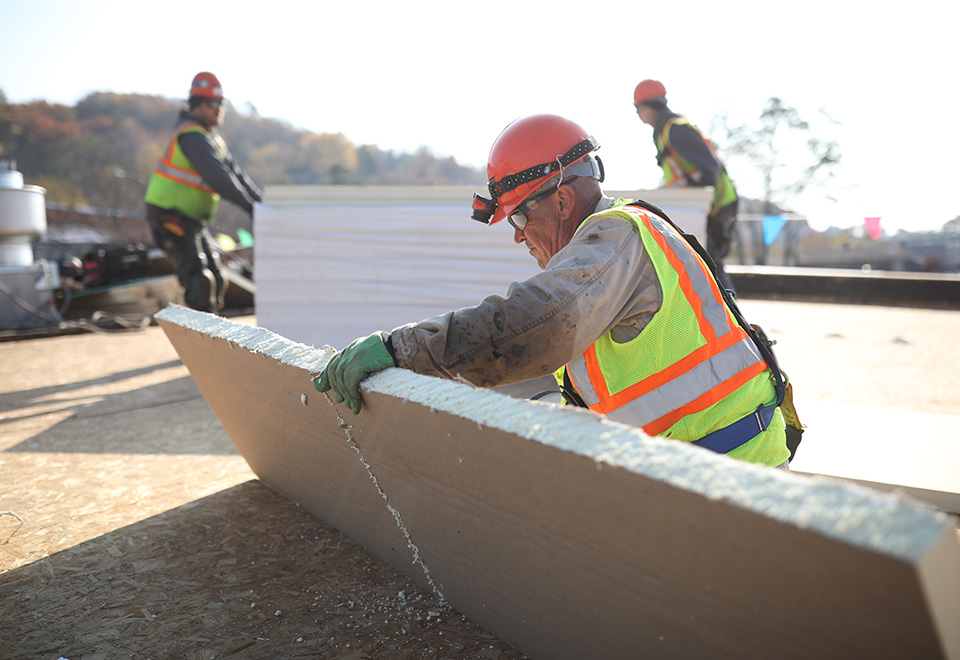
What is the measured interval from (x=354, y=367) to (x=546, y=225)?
30.6 inches

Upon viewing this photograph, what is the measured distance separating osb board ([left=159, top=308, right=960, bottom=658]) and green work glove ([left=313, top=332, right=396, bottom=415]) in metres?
0.05

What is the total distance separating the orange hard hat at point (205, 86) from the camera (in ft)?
18.4

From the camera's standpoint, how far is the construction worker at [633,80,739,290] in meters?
5.53

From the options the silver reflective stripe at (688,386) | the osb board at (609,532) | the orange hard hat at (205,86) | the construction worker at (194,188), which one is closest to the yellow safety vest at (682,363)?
the silver reflective stripe at (688,386)

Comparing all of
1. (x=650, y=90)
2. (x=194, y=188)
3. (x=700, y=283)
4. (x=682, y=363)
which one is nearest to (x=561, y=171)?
(x=700, y=283)

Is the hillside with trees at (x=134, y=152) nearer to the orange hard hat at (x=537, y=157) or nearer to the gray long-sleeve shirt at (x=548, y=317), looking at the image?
the orange hard hat at (x=537, y=157)

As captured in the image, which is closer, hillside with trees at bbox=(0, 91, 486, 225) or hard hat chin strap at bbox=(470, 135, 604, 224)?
hard hat chin strap at bbox=(470, 135, 604, 224)

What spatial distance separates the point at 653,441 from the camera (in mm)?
1029

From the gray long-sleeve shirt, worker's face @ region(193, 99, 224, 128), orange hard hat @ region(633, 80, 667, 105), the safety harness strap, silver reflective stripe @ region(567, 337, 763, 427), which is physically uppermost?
orange hard hat @ region(633, 80, 667, 105)

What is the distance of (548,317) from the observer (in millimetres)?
1518

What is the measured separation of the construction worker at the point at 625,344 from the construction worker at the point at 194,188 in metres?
4.49

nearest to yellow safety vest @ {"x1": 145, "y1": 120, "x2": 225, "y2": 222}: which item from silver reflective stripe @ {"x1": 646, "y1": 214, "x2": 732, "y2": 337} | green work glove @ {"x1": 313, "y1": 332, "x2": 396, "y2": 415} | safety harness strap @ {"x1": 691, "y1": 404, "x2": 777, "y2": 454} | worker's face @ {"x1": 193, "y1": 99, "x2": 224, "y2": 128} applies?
worker's face @ {"x1": 193, "y1": 99, "x2": 224, "y2": 128}

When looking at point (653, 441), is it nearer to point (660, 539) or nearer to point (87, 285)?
point (660, 539)

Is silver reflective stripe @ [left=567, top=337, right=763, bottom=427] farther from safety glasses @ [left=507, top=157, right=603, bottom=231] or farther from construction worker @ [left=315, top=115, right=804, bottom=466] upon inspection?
safety glasses @ [left=507, top=157, right=603, bottom=231]
